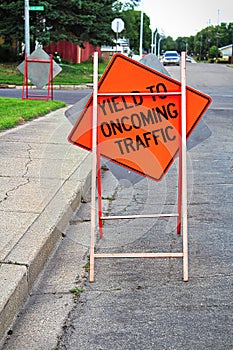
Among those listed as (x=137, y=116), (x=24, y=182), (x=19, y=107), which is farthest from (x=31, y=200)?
(x=19, y=107)

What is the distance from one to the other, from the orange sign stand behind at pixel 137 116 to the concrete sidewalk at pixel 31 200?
1.87 ft

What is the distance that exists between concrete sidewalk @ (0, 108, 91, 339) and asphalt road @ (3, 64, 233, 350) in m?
0.15

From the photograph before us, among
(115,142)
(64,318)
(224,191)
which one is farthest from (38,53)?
(64,318)

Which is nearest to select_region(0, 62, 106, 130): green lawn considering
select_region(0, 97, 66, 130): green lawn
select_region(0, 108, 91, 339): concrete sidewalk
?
select_region(0, 97, 66, 130): green lawn

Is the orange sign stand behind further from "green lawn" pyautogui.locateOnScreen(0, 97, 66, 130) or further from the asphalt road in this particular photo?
"green lawn" pyautogui.locateOnScreen(0, 97, 66, 130)

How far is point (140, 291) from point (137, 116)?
1471 mm

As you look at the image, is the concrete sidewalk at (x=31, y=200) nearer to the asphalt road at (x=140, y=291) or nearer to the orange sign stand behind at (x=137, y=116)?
the asphalt road at (x=140, y=291)

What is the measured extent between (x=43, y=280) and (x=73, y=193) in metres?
2.11

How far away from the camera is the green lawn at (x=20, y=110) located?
40.7 ft

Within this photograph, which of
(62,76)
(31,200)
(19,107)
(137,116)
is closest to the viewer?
(137,116)

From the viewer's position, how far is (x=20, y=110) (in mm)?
14688

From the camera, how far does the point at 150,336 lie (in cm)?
357

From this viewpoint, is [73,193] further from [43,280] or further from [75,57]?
[75,57]

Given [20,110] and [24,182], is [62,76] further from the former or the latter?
[24,182]
